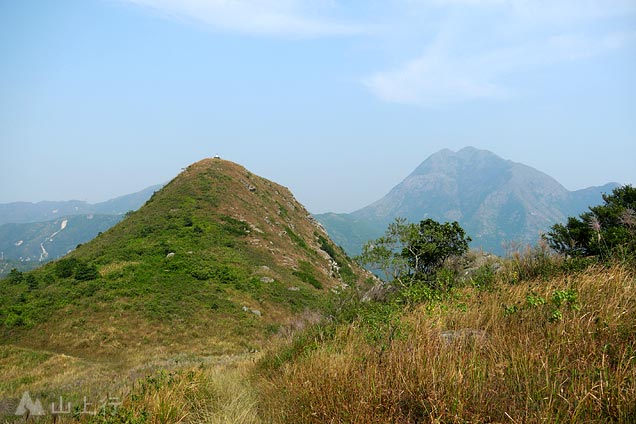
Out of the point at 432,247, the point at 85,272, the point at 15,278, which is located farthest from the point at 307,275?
the point at 15,278

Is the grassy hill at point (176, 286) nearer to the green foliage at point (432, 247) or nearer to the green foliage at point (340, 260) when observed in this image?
the green foliage at point (340, 260)

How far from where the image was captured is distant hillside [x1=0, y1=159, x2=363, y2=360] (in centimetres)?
2083

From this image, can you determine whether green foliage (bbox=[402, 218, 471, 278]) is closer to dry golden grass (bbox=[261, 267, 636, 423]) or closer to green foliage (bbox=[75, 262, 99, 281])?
dry golden grass (bbox=[261, 267, 636, 423])

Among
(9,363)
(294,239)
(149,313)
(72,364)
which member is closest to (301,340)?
(72,364)

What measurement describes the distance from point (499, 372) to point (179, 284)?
1099 inches

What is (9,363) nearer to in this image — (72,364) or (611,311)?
(72,364)

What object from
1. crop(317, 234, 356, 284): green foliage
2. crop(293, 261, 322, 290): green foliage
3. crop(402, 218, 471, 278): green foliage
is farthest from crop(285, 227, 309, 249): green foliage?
crop(402, 218, 471, 278): green foliage

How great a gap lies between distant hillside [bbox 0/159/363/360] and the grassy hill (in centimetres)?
8

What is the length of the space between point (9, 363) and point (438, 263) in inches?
797

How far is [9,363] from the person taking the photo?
53.3ft

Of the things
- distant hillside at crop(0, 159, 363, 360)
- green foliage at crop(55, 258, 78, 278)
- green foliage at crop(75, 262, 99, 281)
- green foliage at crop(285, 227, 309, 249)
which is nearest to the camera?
distant hillside at crop(0, 159, 363, 360)

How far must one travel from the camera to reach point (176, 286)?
90.1 ft

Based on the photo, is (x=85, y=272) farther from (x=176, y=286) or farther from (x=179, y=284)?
(x=179, y=284)

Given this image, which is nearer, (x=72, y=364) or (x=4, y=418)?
(x=4, y=418)
